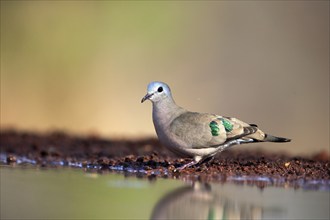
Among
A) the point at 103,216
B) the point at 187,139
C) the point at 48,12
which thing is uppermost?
the point at 48,12

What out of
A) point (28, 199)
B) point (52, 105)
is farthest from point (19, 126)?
point (28, 199)

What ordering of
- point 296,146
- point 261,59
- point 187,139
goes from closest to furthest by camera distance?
point 187,139 → point 296,146 → point 261,59

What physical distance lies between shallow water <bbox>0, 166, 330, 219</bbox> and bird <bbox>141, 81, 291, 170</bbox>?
0.75 meters

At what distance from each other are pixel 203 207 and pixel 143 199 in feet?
1.99

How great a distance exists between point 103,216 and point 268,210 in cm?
111

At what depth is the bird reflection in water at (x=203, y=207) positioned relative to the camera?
4.78 metres

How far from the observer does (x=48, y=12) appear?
667 inches

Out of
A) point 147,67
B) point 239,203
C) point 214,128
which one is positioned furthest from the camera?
point 147,67

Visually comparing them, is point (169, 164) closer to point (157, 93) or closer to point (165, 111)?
point (165, 111)

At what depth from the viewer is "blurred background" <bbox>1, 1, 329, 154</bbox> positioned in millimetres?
16578

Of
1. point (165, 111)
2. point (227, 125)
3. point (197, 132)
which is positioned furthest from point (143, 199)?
point (165, 111)

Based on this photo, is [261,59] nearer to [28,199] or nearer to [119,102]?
[119,102]

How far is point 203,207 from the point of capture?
Answer: 5.02 metres

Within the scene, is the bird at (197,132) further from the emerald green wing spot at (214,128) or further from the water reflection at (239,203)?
the water reflection at (239,203)
